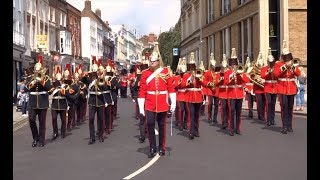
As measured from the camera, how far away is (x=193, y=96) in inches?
514

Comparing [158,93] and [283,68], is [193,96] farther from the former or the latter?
[158,93]

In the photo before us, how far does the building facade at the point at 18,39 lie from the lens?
1453 inches

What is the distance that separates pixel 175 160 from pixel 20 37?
108ft

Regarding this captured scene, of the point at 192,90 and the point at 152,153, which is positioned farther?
the point at 192,90

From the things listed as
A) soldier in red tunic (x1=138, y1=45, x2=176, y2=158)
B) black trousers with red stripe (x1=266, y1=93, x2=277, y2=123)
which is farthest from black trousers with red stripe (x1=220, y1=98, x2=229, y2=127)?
soldier in red tunic (x1=138, y1=45, x2=176, y2=158)

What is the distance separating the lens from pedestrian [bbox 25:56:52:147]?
1212 centimetres

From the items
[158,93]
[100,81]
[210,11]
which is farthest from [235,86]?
[210,11]

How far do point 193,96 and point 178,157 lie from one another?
3.36 metres

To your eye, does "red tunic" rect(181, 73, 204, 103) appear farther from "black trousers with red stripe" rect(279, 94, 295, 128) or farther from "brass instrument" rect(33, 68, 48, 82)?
"brass instrument" rect(33, 68, 48, 82)

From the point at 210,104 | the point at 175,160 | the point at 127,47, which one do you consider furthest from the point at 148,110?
the point at 127,47

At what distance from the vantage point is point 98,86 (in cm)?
1289

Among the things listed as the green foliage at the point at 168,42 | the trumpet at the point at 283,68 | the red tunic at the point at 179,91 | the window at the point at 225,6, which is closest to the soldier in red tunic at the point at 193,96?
the red tunic at the point at 179,91

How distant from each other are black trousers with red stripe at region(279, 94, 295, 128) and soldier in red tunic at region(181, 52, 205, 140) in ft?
7.21

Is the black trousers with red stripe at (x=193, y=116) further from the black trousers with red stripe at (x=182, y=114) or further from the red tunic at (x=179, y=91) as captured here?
the black trousers with red stripe at (x=182, y=114)
